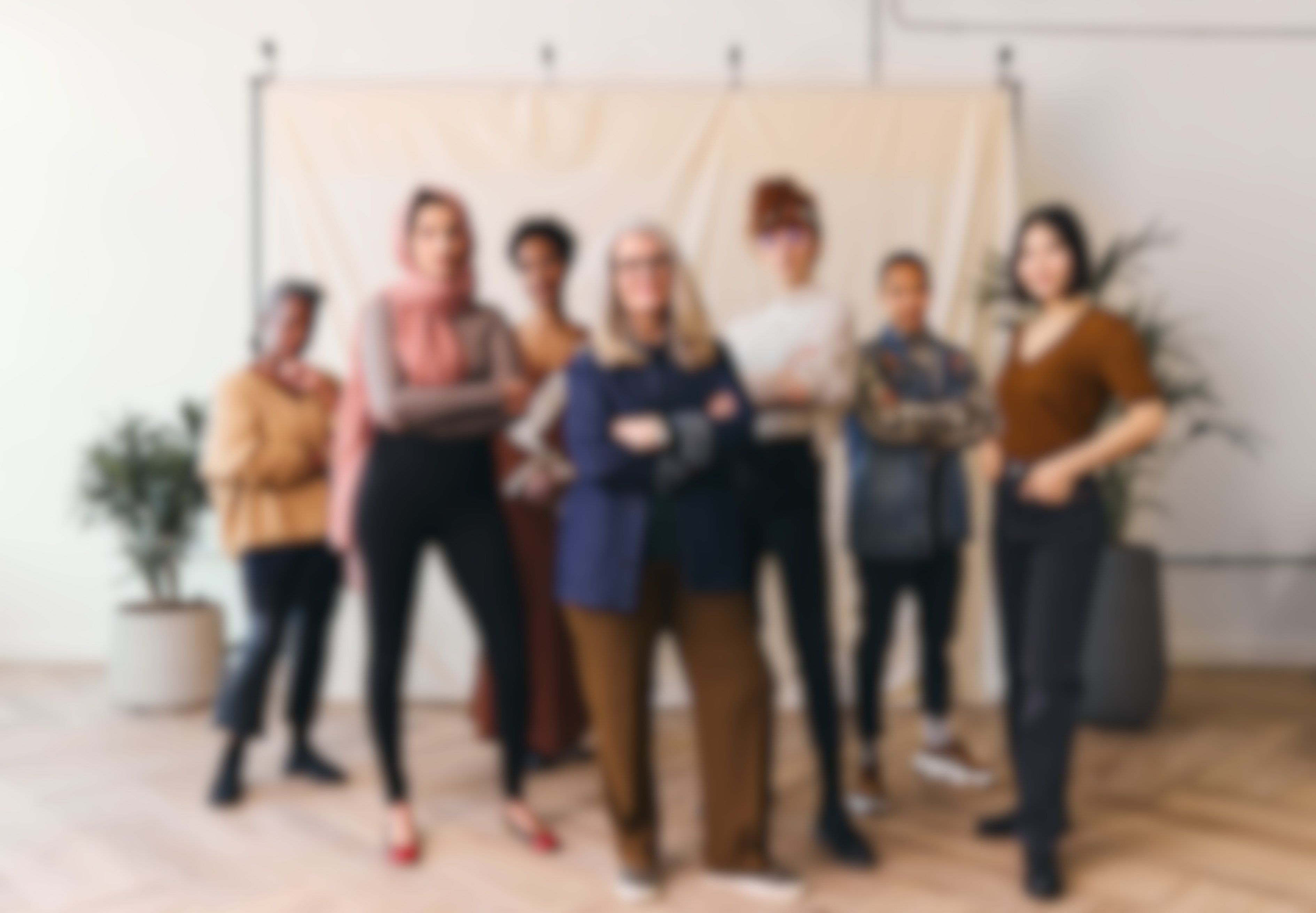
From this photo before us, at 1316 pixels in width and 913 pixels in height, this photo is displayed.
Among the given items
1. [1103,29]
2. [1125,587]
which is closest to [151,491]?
[1125,587]

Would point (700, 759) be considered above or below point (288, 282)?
below

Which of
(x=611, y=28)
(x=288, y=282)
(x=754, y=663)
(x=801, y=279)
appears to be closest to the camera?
(x=754, y=663)

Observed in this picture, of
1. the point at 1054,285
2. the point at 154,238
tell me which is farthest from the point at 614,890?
the point at 154,238

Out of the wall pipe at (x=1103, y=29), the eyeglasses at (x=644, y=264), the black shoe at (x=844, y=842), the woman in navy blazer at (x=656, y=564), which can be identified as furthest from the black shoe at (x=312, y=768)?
the wall pipe at (x=1103, y=29)

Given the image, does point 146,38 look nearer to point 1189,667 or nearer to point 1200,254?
point 1200,254

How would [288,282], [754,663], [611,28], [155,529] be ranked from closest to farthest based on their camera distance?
[754,663]
[288,282]
[155,529]
[611,28]

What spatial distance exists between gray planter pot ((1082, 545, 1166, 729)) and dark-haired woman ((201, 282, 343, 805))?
247 cm

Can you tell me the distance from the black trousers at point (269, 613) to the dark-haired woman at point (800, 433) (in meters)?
1.34

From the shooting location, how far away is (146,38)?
4238 millimetres

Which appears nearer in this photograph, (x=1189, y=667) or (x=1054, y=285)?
(x=1054, y=285)

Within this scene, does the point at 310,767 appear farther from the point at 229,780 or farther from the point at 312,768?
the point at 229,780

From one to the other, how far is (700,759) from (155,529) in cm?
245

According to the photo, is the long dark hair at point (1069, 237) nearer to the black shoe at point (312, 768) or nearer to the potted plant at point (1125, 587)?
the potted plant at point (1125, 587)

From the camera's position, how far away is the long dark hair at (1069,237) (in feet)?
6.95
